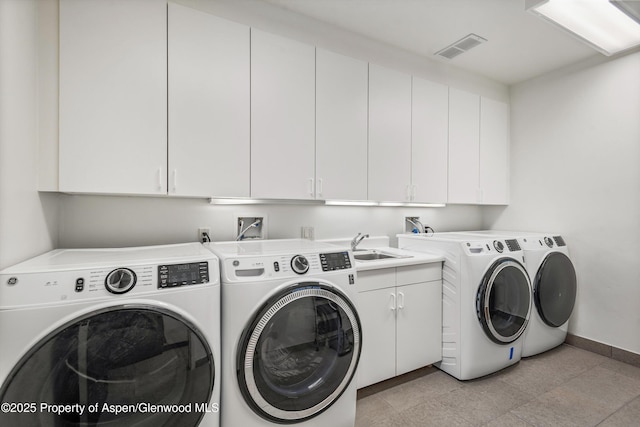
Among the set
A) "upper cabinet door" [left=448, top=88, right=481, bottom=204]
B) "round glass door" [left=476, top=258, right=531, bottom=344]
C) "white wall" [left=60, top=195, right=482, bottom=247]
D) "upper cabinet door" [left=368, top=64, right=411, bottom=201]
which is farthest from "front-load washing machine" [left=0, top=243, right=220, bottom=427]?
"upper cabinet door" [left=448, top=88, right=481, bottom=204]

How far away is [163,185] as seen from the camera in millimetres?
1688

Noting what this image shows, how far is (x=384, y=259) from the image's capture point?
2234mm

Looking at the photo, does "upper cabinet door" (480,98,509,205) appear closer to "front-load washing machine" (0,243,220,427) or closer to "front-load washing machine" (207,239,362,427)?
"front-load washing machine" (207,239,362,427)

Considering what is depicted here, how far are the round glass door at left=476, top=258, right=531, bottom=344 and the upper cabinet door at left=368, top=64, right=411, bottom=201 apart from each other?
0.90m

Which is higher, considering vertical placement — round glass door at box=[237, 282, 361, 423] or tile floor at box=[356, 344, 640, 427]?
round glass door at box=[237, 282, 361, 423]

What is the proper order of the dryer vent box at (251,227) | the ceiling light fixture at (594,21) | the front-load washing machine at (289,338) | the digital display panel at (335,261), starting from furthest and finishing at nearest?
the dryer vent box at (251,227) → the ceiling light fixture at (594,21) → the digital display panel at (335,261) → the front-load washing machine at (289,338)

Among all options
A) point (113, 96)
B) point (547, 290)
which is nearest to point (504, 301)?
point (547, 290)

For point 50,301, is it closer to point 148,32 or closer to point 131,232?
point 131,232

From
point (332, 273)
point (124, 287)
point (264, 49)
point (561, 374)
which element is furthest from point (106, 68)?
point (561, 374)

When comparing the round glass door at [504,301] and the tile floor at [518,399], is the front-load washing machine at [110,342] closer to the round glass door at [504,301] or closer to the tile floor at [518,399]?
the tile floor at [518,399]

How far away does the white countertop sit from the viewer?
1974 millimetres

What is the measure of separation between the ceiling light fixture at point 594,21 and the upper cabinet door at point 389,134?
0.96m

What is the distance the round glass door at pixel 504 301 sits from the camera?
7.09ft

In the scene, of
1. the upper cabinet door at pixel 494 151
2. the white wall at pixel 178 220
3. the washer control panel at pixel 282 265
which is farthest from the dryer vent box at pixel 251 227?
the upper cabinet door at pixel 494 151
